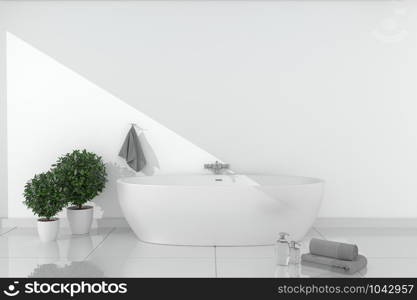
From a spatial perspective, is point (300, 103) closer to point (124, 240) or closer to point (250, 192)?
point (250, 192)

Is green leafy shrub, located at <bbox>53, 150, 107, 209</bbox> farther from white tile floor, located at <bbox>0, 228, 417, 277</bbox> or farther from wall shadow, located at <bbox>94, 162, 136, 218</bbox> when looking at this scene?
white tile floor, located at <bbox>0, 228, 417, 277</bbox>

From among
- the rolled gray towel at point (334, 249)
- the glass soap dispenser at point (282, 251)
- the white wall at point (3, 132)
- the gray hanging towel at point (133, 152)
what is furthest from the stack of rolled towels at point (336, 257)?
the white wall at point (3, 132)

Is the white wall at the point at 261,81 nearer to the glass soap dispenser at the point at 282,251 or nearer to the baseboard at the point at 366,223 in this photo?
the baseboard at the point at 366,223

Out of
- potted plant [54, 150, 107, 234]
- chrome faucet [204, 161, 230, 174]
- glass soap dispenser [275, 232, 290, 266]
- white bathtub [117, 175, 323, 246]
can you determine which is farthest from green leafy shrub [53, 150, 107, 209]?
glass soap dispenser [275, 232, 290, 266]

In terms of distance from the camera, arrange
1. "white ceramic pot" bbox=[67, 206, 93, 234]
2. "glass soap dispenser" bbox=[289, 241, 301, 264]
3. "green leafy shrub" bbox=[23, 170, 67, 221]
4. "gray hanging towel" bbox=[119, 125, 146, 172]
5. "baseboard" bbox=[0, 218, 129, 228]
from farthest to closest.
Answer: "baseboard" bbox=[0, 218, 129, 228] < "gray hanging towel" bbox=[119, 125, 146, 172] < "white ceramic pot" bbox=[67, 206, 93, 234] < "green leafy shrub" bbox=[23, 170, 67, 221] < "glass soap dispenser" bbox=[289, 241, 301, 264]

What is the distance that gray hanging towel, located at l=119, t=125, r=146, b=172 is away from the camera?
5051 mm

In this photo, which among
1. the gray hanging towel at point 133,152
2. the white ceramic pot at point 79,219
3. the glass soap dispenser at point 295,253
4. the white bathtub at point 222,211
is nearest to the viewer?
the glass soap dispenser at point 295,253

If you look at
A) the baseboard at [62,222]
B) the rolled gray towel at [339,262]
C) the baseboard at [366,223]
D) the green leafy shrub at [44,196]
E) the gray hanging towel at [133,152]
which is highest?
the gray hanging towel at [133,152]

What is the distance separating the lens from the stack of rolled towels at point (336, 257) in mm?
3460

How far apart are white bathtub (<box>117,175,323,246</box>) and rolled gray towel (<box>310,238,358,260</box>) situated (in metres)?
0.64

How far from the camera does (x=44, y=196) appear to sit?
452 cm

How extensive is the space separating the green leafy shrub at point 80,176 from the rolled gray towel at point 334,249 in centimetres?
224

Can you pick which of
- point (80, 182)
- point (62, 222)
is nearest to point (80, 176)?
point (80, 182)

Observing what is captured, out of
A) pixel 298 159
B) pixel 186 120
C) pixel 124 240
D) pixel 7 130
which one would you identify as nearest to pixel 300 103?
pixel 298 159
